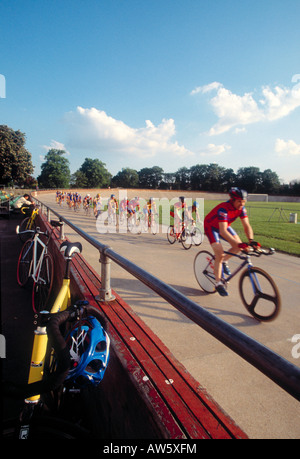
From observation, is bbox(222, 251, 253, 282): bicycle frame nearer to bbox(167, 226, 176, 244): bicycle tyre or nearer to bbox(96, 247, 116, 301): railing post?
bbox(96, 247, 116, 301): railing post

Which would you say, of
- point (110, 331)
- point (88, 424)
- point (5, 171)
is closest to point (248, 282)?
point (110, 331)

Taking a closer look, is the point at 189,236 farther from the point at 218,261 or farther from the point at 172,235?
the point at 218,261

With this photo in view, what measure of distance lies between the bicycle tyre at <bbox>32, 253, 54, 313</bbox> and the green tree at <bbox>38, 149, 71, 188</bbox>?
104726 millimetres

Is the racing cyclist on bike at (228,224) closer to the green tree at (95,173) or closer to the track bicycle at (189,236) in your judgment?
the track bicycle at (189,236)

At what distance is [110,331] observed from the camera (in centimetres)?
222

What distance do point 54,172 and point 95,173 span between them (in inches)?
818

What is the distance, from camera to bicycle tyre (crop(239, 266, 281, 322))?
12.3 ft

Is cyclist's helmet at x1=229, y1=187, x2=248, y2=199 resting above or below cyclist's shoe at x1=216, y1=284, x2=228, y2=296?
above

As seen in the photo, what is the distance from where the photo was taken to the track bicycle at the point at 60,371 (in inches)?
55.4

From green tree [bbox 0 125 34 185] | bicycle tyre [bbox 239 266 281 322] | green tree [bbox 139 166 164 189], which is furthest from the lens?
green tree [bbox 139 166 164 189]

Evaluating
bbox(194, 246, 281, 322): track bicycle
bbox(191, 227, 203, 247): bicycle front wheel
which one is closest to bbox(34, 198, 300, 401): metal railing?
bbox(194, 246, 281, 322): track bicycle

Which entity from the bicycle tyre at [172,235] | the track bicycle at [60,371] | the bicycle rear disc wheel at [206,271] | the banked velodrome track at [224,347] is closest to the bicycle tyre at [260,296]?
the banked velodrome track at [224,347]

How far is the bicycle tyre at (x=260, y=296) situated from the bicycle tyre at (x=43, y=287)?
11.3 feet
